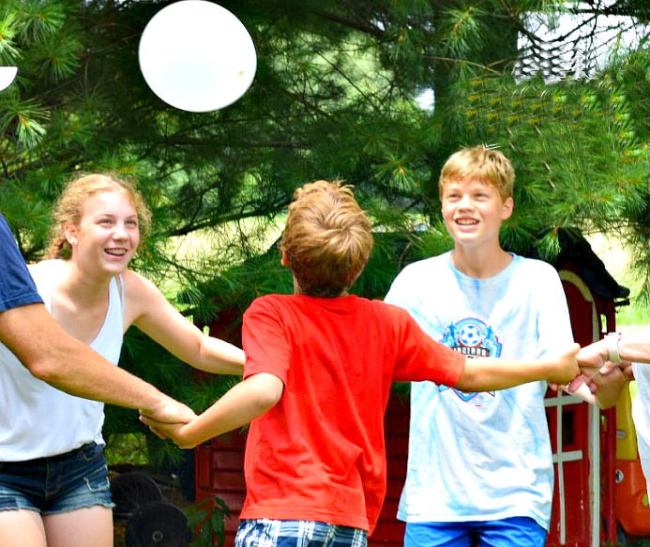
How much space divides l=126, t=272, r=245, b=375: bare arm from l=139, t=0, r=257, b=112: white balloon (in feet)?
3.90

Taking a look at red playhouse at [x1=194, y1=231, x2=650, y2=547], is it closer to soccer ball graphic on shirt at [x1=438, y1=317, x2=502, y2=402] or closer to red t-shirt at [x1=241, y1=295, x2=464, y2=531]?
soccer ball graphic on shirt at [x1=438, y1=317, x2=502, y2=402]

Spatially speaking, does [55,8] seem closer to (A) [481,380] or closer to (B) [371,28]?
(B) [371,28]

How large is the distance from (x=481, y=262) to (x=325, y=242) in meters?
1.12

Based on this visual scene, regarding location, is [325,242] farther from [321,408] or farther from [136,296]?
[136,296]

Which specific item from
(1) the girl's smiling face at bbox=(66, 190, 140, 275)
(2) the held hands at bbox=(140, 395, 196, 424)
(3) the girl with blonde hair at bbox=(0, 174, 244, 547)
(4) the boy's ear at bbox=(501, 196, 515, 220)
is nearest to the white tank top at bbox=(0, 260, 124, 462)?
(3) the girl with blonde hair at bbox=(0, 174, 244, 547)

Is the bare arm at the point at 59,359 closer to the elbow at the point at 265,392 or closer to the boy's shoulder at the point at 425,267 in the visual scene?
the elbow at the point at 265,392

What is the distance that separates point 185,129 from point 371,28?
1080mm

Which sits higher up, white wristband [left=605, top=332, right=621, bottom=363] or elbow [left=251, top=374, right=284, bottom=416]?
white wristband [left=605, top=332, right=621, bottom=363]

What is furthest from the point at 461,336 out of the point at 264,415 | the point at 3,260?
the point at 3,260

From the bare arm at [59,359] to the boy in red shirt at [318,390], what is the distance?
0.25m

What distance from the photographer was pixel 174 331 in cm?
361

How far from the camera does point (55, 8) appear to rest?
4500mm

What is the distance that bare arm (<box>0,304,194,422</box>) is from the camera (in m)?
2.78

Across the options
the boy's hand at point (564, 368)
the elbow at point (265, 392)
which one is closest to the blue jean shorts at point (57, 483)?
the elbow at point (265, 392)
